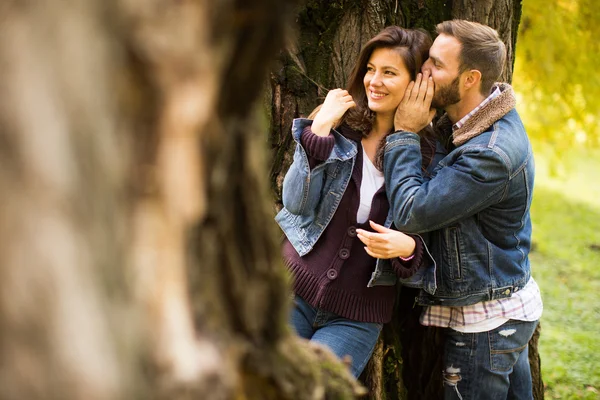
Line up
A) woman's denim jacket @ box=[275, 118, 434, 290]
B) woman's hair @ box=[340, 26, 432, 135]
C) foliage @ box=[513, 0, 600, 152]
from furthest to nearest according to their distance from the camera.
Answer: foliage @ box=[513, 0, 600, 152], woman's hair @ box=[340, 26, 432, 135], woman's denim jacket @ box=[275, 118, 434, 290]

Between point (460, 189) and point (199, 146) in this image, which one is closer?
point (199, 146)

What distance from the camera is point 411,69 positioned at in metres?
2.78

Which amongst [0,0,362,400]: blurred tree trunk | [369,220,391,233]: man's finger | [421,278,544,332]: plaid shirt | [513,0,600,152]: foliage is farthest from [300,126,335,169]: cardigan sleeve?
[513,0,600,152]: foliage

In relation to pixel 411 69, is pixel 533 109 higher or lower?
lower

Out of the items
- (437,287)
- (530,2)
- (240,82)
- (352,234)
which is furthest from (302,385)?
(530,2)

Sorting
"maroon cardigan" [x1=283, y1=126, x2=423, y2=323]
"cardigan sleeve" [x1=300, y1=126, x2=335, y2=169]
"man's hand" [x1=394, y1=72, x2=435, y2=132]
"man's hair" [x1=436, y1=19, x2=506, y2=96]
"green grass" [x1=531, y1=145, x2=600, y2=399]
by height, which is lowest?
"green grass" [x1=531, y1=145, x2=600, y2=399]

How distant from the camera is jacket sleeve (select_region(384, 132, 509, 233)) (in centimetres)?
255

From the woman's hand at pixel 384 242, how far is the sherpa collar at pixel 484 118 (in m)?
0.50

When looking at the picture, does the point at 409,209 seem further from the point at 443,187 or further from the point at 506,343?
the point at 506,343

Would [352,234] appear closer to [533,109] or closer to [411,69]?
[411,69]

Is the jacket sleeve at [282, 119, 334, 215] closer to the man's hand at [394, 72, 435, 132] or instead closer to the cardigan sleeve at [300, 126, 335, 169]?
the cardigan sleeve at [300, 126, 335, 169]

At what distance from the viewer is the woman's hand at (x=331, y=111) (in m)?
2.68

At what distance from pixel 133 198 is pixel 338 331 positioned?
1856mm

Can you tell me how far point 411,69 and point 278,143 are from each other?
75 centimetres
